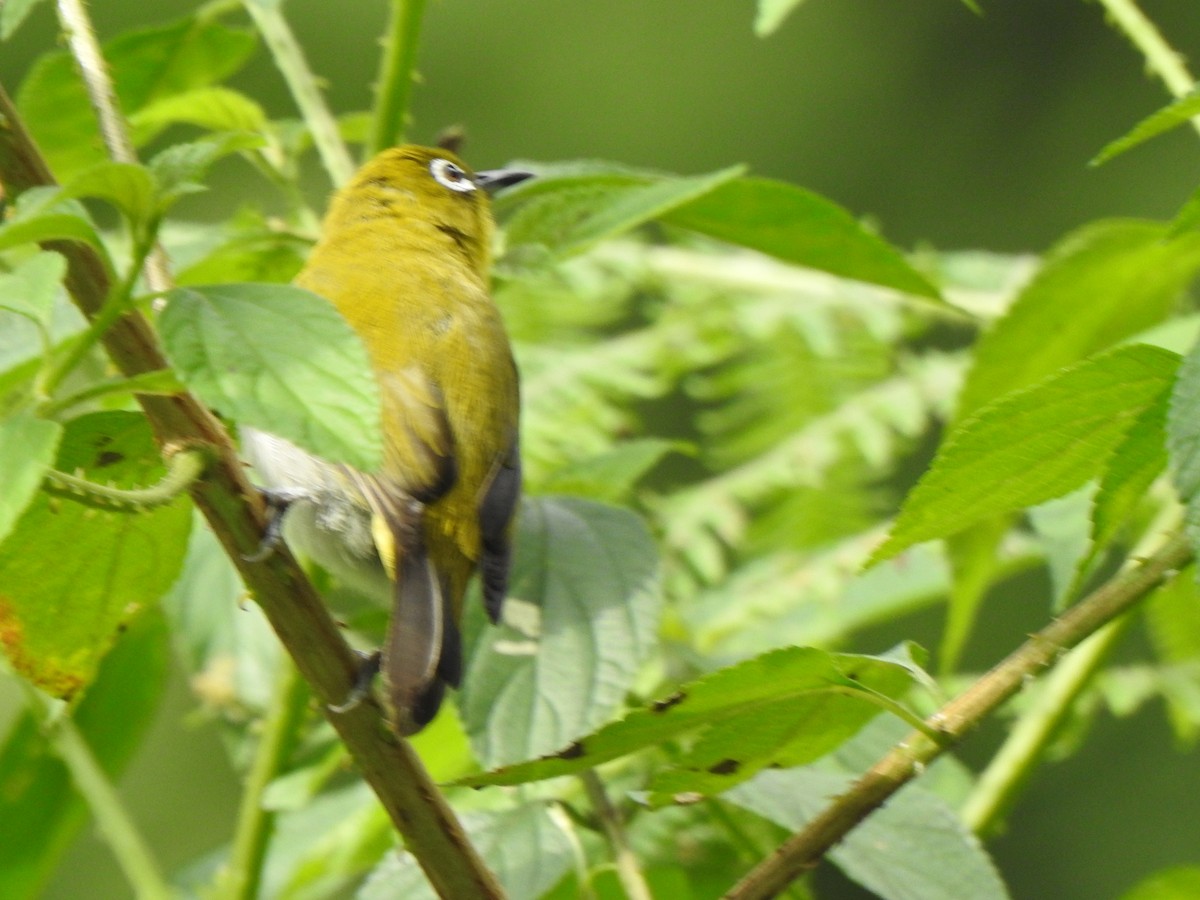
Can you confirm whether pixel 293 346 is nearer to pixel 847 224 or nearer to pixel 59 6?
pixel 59 6

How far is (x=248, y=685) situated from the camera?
4.82ft

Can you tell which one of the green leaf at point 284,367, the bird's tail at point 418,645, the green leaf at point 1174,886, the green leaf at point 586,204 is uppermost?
the green leaf at point 284,367

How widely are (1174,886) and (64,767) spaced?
1.08 metres

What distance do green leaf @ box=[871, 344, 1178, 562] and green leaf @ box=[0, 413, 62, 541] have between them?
433mm

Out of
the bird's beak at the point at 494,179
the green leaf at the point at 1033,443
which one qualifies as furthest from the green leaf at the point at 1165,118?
the bird's beak at the point at 494,179

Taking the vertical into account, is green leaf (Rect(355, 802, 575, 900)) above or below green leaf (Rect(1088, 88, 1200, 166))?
below

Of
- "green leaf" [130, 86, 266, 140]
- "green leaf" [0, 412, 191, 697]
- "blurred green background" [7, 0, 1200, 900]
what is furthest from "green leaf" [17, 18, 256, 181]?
"blurred green background" [7, 0, 1200, 900]

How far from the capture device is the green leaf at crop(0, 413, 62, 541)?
2.36 feet

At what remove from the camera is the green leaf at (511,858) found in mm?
1062

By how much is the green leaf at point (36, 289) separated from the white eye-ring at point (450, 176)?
1.30 metres

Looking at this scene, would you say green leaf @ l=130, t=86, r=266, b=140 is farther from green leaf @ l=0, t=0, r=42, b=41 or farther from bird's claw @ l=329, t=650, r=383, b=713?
bird's claw @ l=329, t=650, r=383, b=713

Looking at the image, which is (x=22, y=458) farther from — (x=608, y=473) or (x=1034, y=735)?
(x=1034, y=735)

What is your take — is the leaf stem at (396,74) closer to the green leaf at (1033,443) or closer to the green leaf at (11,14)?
the green leaf at (11,14)

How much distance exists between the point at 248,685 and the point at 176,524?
575mm
